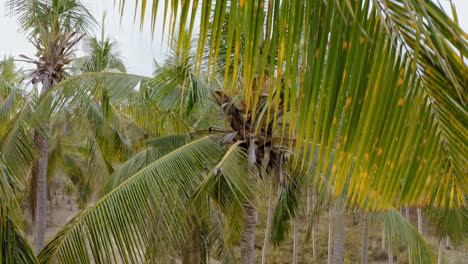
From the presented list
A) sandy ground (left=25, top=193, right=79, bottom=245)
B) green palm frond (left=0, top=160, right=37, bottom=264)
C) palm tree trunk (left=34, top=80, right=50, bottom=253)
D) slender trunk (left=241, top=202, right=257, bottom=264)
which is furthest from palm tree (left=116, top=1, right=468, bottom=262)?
sandy ground (left=25, top=193, right=79, bottom=245)

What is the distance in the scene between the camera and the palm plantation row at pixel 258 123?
2.26ft

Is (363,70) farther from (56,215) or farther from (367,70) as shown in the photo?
(56,215)

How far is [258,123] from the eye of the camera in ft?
9.11

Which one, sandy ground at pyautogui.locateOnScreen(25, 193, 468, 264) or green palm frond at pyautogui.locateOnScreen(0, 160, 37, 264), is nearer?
green palm frond at pyautogui.locateOnScreen(0, 160, 37, 264)

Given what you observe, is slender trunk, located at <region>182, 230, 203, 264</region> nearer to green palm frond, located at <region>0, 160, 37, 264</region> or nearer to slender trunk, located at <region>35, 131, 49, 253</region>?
slender trunk, located at <region>35, 131, 49, 253</region>

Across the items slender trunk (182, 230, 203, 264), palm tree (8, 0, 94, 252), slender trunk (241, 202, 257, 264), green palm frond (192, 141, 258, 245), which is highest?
palm tree (8, 0, 94, 252)

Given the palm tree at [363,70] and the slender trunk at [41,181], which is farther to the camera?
the slender trunk at [41,181]

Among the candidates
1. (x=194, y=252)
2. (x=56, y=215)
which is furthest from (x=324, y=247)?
(x=56, y=215)

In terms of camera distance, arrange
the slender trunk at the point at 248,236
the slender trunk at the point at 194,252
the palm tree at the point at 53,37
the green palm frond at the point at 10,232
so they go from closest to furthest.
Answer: the green palm frond at the point at 10,232
the slender trunk at the point at 248,236
the slender trunk at the point at 194,252
the palm tree at the point at 53,37

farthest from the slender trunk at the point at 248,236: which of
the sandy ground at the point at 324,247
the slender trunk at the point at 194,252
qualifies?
the sandy ground at the point at 324,247

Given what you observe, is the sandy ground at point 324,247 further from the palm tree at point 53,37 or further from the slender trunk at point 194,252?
the palm tree at point 53,37

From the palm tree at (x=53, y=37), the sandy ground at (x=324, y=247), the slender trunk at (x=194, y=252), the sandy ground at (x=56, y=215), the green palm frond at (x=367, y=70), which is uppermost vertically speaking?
the palm tree at (x=53, y=37)

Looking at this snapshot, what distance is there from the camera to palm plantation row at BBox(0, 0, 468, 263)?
0.69 meters

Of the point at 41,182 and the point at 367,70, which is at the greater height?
the point at 367,70
